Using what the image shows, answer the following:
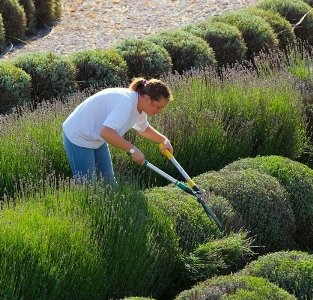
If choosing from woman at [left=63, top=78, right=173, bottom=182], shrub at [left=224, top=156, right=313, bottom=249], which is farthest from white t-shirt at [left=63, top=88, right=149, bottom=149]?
shrub at [left=224, top=156, right=313, bottom=249]

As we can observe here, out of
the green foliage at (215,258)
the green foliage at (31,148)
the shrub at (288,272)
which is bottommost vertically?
the green foliage at (215,258)

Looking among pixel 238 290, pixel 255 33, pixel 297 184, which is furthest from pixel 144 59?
pixel 238 290

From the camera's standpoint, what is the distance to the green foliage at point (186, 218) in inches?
257

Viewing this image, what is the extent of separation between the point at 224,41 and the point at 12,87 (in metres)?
3.07

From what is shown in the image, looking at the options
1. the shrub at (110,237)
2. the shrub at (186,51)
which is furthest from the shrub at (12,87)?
Answer: the shrub at (110,237)

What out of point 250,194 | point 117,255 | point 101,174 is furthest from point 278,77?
point 117,255

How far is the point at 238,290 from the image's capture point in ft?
18.1

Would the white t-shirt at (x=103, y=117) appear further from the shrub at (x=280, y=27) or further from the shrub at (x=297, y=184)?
the shrub at (x=280, y=27)

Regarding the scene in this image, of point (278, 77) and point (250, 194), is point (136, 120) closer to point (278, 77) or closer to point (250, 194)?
point (250, 194)

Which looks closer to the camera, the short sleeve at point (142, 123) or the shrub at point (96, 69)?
the short sleeve at point (142, 123)

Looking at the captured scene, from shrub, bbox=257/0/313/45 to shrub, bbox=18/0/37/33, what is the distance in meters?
2.99

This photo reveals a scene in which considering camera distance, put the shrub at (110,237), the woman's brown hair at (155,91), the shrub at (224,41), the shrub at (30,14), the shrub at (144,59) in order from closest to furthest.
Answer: the shrub at (110,237), the woman's brown hair at (155,91), the shrub at (144,59), the shrub at (224,41), the shrub at (30,14)

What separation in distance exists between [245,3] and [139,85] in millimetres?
7788

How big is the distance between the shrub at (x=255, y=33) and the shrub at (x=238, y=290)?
6.26 metres
